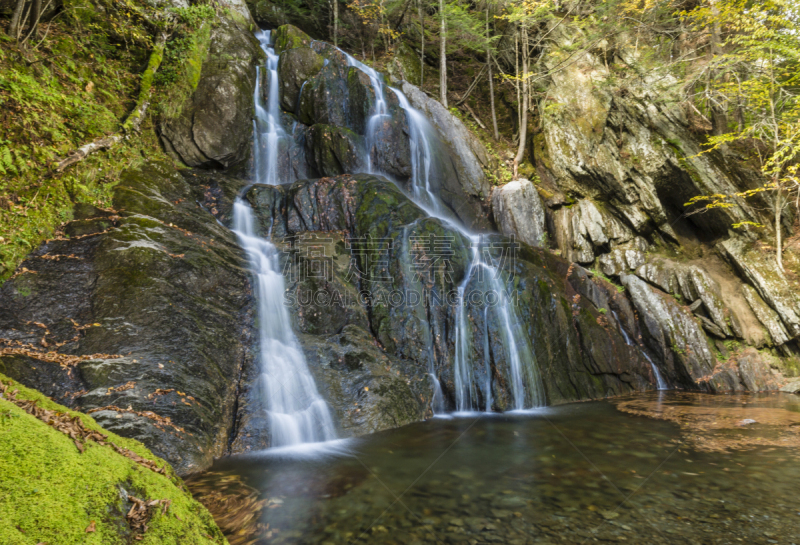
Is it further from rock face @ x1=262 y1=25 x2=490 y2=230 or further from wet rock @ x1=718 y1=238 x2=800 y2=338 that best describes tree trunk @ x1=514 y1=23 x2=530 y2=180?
wet rock @ x1=718 y1=238 x2=800 y2=338

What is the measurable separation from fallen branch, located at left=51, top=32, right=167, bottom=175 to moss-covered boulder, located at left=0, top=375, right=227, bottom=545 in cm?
556

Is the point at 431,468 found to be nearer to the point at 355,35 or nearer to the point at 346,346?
the point at 346,346

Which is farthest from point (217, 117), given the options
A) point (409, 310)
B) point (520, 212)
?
point (520, 212)

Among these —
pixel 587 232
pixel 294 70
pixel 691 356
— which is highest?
pixel 294 70

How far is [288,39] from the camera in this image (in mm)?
13562

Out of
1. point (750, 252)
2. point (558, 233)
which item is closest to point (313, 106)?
point (558, 233)

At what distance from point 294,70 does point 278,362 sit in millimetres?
10435

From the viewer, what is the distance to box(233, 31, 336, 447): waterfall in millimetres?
5699

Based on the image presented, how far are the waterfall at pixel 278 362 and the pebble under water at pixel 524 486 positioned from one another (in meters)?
0.44

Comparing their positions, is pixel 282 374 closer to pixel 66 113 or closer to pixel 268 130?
pixel 66 113

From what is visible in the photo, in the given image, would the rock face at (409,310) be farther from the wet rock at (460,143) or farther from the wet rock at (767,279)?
the wet rock at (460,143)

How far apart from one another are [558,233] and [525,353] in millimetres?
6529

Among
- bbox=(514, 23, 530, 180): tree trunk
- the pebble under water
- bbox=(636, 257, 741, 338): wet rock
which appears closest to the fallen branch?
the pebble under water

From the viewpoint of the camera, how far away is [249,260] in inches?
297
